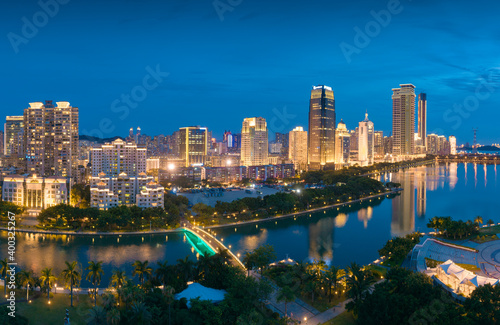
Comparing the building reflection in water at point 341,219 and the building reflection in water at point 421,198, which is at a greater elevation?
the building reflection in water at point 421,198

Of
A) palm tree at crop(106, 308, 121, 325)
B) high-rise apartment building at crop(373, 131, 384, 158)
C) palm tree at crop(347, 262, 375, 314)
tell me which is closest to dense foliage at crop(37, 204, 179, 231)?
palm tree at crop(106, 308, 121, 325)

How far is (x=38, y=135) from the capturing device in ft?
84.1

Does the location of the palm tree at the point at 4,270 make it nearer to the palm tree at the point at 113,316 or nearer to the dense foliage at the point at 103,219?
the palm tree at the point at 113,316

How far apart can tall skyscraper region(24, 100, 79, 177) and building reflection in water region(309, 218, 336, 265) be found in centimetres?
1837

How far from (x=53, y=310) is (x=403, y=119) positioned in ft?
241

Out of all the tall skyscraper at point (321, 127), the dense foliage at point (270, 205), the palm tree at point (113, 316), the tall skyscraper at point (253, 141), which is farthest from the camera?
the tall skyscraper at point (321, 127)

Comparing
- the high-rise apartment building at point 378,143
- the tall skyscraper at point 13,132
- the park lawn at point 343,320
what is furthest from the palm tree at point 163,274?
the high-rise apartment building at point 378,143

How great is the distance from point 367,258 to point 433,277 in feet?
12.3

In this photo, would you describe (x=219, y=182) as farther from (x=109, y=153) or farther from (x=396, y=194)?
(x=396, y=194)

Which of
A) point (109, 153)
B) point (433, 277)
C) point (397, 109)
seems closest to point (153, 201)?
Answer: point (109, 153)

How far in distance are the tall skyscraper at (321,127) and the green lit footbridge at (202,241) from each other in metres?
36.0

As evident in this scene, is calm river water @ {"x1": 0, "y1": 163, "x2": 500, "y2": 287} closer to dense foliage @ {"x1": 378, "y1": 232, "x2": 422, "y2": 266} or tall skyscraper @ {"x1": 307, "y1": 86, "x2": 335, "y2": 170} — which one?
dense foliage @ {"x1": 378, "y1": 232, "x2": 422, "y2": 266}

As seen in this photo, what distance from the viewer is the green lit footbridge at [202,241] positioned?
13.3 m

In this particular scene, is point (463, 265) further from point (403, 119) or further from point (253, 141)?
point (403, 119)
